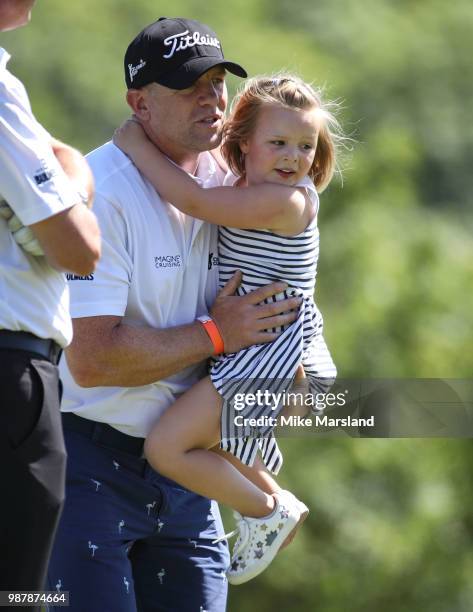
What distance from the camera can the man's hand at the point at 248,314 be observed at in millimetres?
3256

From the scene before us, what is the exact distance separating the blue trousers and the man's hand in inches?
15.8

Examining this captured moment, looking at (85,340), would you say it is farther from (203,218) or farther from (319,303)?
(319,303)

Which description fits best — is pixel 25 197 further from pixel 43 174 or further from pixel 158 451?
pixel 158 451

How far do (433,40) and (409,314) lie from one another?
3.03 metres

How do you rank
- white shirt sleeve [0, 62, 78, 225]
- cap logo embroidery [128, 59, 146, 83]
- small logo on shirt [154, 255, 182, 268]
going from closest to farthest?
white shirt sleeve [0, 62, 78, 225] < small logo on shirt [154, 255, 182, 268] < cap logo embroidery [128, 59, 146, 83]

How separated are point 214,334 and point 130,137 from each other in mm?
562

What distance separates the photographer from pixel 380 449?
26.1 ft

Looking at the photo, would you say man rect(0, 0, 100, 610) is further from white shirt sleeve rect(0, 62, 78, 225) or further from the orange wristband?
the orange wristband

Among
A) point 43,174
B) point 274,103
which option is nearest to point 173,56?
point 274,103

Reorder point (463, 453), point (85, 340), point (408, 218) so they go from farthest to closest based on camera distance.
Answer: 1. point (408, 218)
2. point (463, 453)
3. point (85, 340)


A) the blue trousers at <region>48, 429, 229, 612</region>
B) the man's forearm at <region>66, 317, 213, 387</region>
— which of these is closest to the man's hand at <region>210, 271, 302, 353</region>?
the man's forearm at <region>66, 317, 213, 387</region>

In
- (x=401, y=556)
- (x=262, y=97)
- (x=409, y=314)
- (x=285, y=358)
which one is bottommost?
(x=401, y=556)

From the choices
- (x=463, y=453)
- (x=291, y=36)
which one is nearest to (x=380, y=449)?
(x=463, y=453)

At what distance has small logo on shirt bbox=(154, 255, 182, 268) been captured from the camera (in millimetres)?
3215
